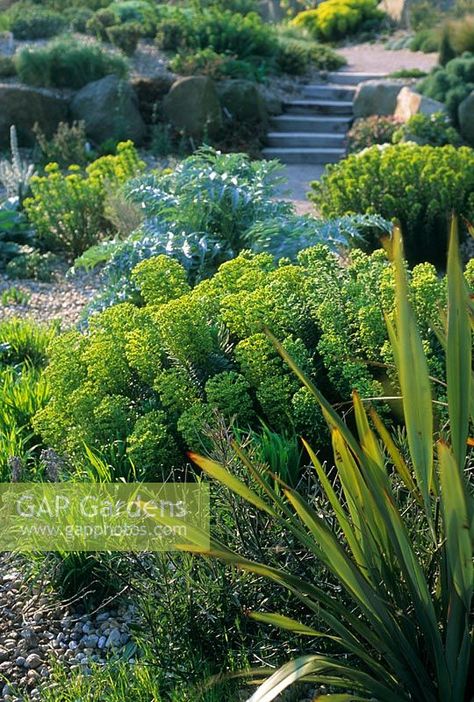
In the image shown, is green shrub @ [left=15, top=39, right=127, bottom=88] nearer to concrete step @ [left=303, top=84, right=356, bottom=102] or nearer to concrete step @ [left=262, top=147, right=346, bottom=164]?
concrete step @ [left=262, top=147, right=346, bottom=164]

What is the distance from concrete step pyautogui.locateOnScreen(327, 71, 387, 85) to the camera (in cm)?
1417

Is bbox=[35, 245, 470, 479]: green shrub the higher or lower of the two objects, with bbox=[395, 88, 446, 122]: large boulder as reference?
higher

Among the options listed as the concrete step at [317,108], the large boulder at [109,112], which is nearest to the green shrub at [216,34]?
the concrete step at [317,108]

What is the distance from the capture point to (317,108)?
1299 cm

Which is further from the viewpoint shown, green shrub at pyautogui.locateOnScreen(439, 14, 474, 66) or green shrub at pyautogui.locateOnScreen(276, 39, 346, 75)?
green shrub at pyautogui.locateOnScreen(276, 39, 346, 75)

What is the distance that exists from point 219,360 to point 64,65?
30.1 feet

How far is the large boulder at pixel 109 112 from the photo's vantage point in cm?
1141

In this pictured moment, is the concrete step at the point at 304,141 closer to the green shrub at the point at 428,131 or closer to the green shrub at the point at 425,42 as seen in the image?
the green shrub at the point at 428,131

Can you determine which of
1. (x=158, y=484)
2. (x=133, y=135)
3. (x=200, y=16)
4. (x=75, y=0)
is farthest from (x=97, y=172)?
(x=75, y=0)

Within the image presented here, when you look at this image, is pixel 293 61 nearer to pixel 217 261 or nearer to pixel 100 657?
pixel 217 261

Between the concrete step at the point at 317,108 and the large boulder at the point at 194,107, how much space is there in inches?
62.7

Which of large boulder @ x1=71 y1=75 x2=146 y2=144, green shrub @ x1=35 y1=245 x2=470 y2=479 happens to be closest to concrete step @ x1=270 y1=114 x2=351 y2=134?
large boulder @ x1=71 y1=75 x2=146 y2=144

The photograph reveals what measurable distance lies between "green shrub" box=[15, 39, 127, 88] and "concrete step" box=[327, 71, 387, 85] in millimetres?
3647

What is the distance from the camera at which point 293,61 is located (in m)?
14.1
